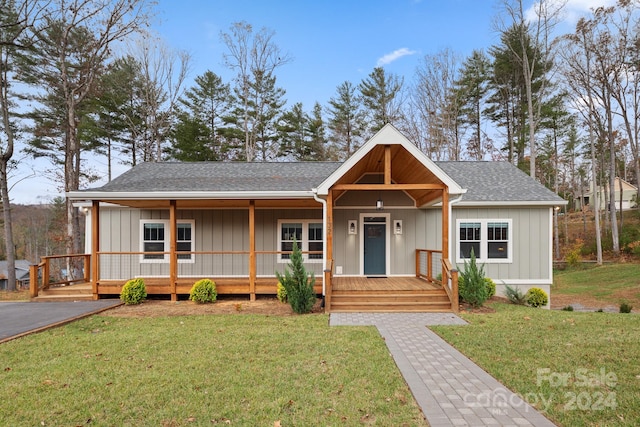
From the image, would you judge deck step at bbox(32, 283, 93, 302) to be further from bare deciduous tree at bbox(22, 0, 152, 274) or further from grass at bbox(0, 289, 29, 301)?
bare deciduous tree at bbox(22, 0, 152, 274)

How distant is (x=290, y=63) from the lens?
21.2 metres

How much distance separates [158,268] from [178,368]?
24.5 ft

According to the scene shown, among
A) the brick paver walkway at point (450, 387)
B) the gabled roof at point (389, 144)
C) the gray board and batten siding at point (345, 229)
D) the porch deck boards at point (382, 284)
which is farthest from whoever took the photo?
the gray board and batten siding at point (345, 229)

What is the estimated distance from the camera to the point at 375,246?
11258 mm

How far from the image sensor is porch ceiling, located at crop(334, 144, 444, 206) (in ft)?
28.7

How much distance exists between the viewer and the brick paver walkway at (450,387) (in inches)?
129

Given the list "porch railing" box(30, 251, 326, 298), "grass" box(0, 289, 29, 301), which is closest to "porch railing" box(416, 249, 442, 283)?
"porch railing" box(30, 251, 326, 298)

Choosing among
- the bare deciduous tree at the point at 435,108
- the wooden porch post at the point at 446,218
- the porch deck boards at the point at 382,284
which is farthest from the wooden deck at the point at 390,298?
the bare deciduous tree at the point at 435,108

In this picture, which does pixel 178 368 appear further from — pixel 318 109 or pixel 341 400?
pixel 318 109

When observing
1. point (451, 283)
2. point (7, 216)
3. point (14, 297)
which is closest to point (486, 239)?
point (451, 283)

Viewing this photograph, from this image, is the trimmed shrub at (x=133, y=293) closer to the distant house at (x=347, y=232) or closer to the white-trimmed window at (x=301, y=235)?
the distant house at (x=347, y=232)

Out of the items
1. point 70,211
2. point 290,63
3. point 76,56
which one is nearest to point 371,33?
point 290,63

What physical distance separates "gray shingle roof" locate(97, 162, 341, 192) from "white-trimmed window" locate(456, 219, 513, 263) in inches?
198

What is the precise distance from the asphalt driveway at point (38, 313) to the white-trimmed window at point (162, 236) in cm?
213
